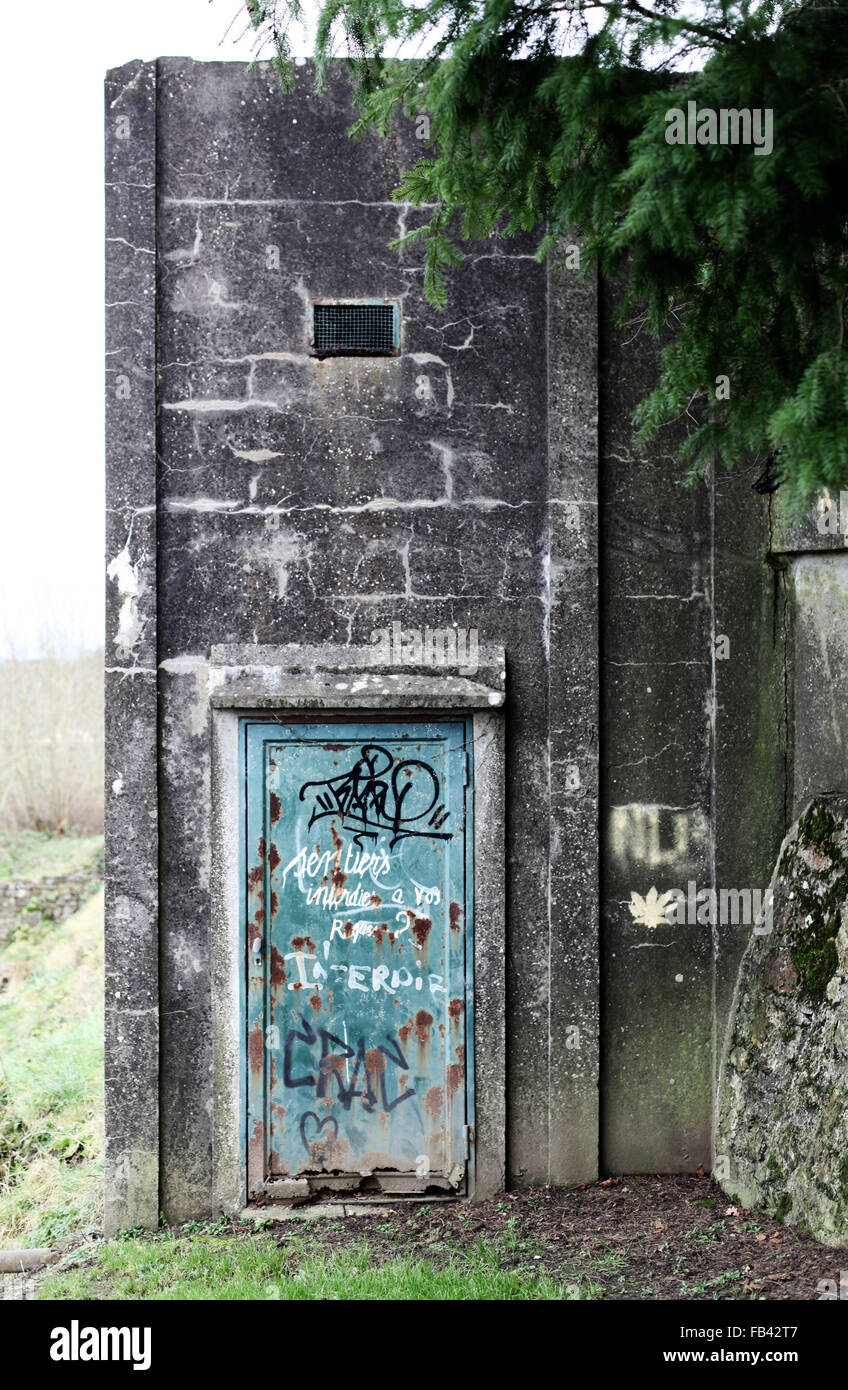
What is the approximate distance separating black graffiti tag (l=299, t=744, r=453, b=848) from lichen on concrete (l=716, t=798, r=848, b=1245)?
65.3 inches

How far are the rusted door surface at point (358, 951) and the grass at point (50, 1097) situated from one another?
1.34 meters

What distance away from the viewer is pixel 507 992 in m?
5.12

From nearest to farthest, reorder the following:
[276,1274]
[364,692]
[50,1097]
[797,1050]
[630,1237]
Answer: [276,1274]
[630,1237]
[797,1050]
[364,692]
[50,1097]

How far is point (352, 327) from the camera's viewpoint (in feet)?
16.7

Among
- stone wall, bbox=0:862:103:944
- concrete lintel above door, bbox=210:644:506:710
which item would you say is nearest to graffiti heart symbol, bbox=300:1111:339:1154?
concrete lintel above door, bbox=210:644:506:710

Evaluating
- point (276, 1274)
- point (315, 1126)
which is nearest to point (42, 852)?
point (315, 1126)

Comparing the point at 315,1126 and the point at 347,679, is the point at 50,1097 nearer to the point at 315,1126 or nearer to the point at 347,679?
the point at 315,1126

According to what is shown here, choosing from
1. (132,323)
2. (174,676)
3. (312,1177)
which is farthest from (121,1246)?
(132,323)

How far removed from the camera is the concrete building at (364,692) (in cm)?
502

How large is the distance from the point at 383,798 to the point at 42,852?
1457 centimetres

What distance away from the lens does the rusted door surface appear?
5051 mm

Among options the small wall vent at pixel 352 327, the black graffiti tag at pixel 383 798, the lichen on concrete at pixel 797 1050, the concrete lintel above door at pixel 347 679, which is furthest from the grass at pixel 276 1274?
the small wall vent at pixel 352 327
